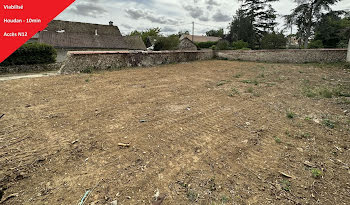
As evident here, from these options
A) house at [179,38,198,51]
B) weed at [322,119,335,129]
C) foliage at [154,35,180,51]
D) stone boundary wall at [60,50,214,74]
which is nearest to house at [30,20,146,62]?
foliage at [154,35,180,51]

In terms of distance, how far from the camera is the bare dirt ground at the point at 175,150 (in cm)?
183

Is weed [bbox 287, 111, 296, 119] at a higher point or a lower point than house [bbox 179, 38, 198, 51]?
lower

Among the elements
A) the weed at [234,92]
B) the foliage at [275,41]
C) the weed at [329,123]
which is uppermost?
the foliage at [275,41]

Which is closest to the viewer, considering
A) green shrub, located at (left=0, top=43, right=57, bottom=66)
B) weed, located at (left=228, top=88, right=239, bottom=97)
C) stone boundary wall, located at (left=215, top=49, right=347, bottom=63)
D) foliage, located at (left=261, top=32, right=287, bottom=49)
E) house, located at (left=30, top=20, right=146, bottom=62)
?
weed, located at (left=228, top=88, right=239, bottom=97)

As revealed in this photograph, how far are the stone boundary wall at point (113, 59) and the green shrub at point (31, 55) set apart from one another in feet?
19.9

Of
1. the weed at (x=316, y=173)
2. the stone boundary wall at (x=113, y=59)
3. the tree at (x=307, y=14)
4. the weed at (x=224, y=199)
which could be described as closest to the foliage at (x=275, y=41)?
the tree at (x=307, y=14)

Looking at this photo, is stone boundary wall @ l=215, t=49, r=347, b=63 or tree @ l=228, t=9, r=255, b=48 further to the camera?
tree @ l=228, t=9, r=255, b=48

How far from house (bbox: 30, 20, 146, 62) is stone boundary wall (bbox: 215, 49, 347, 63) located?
17.1m

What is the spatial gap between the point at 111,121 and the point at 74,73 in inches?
266

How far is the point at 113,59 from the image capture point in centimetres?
1009

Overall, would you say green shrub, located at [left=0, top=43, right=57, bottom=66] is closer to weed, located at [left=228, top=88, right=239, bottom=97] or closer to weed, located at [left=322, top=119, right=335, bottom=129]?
weed, located at [left=228, top=88, right=239, bottom=97]

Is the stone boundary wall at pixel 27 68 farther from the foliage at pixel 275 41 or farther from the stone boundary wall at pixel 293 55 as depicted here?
the foliage at pixel 275 41

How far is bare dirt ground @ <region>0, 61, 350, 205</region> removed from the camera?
183 cm

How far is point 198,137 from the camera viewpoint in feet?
9.50
